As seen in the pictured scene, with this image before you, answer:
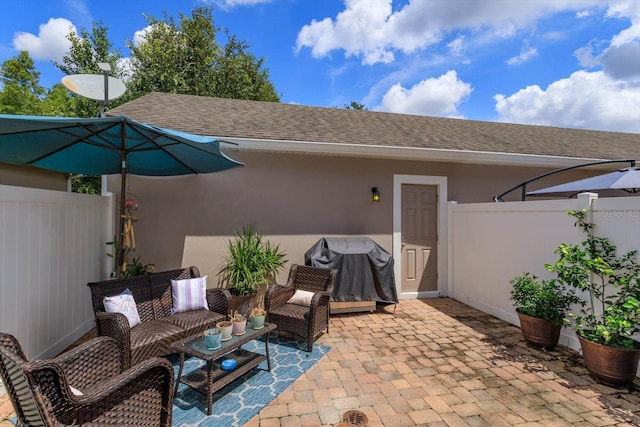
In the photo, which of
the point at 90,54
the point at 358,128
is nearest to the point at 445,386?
the point at 358,128

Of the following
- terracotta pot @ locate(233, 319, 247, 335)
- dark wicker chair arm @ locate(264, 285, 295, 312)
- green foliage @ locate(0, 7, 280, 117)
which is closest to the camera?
terracotta pot @ locate(233, 319, 247, 335)

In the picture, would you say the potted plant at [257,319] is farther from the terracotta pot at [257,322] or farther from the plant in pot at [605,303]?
the plant in pot at [605,303]

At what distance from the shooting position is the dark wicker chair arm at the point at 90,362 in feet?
7.37

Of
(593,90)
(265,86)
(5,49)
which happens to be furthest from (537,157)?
(5,49)

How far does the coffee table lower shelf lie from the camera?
2768mm

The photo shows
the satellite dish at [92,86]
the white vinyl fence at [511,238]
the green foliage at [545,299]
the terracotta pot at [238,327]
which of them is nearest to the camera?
the terracotta pot at [238,327]

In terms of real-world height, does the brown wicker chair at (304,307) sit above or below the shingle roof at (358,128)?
below

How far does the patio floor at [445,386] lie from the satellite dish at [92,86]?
4.30 meters

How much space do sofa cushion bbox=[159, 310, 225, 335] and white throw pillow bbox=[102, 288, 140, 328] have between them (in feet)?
1.15

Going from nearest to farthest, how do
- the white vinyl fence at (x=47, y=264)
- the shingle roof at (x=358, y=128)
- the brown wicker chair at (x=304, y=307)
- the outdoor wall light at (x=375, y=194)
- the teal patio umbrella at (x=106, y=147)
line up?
the teal patio umbrella at (x=106, y=147)
the white vinyl fence at (x=47, y=264)
the brown wicker chair at (x=304, y=307)
the shingle roof at (x=358, y=128)
the outdoor wall light at (x=375, y=194)

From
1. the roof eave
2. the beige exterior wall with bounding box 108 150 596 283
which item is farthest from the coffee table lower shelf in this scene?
the roof eave

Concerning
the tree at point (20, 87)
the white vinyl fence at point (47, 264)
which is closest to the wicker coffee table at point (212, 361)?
the white vinyl fence at point (47, 264)

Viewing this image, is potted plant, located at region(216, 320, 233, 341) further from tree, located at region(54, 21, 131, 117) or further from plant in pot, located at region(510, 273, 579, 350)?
tree, located at region(54, 21, 131, 117)

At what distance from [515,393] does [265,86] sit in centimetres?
2036
